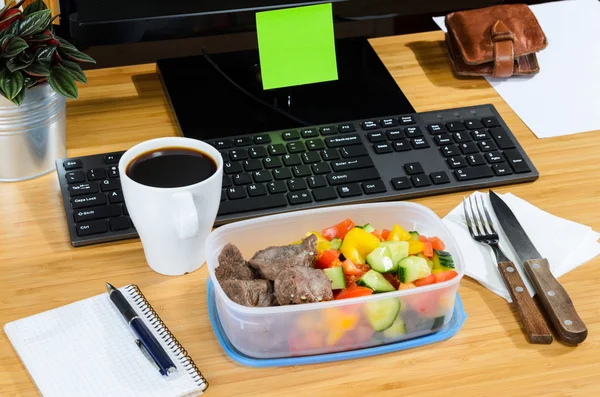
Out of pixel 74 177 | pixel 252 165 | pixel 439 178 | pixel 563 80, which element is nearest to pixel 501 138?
pixel 439 178

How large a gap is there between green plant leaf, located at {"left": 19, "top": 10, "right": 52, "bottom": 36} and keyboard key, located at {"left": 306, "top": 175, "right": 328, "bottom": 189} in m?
0.36

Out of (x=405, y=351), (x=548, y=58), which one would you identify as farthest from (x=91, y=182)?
(x=548, y=58)

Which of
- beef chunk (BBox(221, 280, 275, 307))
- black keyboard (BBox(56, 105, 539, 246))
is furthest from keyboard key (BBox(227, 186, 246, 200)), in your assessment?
beef chunk (BBox(221, 280, 275, 307))

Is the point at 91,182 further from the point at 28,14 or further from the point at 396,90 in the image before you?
the point at 396,90

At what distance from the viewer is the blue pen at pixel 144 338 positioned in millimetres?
814

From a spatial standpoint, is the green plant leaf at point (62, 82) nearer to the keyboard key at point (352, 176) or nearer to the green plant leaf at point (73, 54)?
the green plant leaf at point (73, 54)

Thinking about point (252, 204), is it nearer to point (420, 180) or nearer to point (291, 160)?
point (291, 160)

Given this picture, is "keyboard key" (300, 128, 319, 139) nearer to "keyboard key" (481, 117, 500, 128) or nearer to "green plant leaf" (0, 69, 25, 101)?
"keyboard key" (481, 117, 500, 128)

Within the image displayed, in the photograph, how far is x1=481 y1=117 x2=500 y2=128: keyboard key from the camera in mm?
1186

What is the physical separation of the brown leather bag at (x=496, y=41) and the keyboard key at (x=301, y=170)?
36 cm

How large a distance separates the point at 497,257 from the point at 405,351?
18cm

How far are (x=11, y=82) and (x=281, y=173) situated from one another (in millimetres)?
334

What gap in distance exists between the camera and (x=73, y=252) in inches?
38.3

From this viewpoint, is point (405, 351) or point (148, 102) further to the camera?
point (148, 102)
